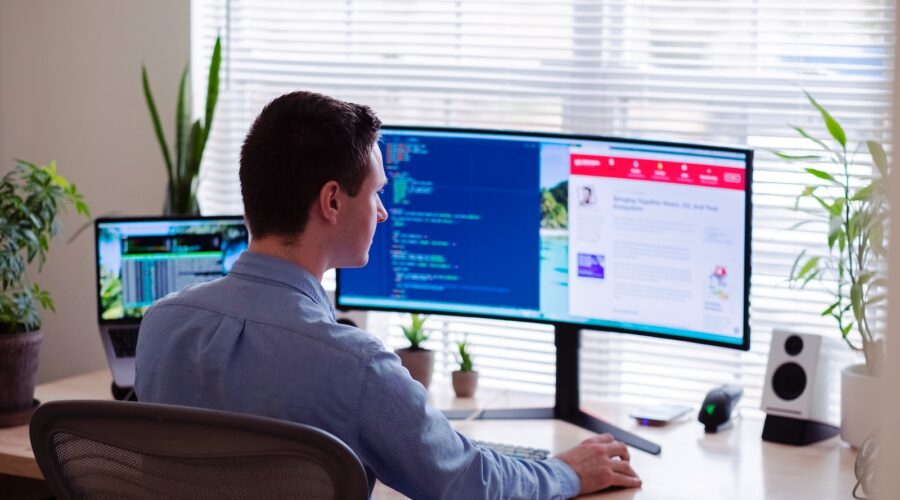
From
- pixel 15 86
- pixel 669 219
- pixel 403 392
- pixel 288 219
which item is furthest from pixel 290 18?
pixel 403 392

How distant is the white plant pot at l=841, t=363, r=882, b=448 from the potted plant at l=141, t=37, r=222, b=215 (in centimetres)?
163

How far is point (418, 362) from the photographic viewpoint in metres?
2.51

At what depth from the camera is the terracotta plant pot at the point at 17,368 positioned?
227 cm

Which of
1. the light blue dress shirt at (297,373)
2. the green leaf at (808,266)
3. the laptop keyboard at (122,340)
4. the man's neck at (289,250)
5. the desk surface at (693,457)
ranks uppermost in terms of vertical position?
the man's neck at (289,250)

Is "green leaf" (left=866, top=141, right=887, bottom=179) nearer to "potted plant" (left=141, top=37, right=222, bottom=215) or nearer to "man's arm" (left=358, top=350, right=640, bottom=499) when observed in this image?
"man's arm" (left=358, top=350, right=640, bottom=499)

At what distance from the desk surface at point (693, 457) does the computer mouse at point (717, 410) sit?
0.02 m

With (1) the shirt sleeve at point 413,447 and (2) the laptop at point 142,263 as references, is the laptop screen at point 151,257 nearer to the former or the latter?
(2) the laptop at point 142,263

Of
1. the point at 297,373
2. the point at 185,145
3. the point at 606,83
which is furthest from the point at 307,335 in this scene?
the point at 185,145

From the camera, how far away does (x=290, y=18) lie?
10.1ft

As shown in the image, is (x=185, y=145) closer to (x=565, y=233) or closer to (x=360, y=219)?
(x=565, y=233)

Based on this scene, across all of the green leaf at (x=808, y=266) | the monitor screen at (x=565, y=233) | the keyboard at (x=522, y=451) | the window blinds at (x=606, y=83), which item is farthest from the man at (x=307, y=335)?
the window blinds at (x=606, y=83)

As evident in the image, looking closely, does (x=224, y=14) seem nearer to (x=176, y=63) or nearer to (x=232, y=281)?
(x=176, y=63)

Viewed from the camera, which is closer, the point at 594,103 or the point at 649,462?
the point at 649,462

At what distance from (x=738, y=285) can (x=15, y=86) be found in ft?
7.17
